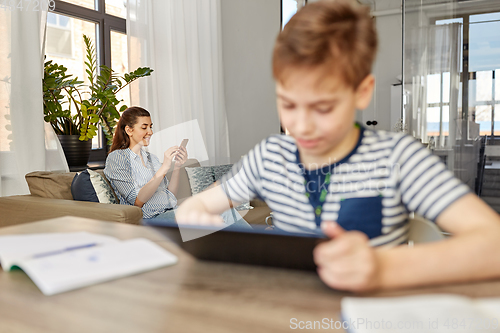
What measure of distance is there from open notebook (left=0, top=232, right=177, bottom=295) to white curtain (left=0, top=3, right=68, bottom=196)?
1.66 meters

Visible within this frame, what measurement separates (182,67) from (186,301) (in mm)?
3105

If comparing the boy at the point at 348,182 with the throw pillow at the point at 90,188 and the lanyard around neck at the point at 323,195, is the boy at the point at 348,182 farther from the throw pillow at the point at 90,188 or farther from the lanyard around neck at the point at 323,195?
the throw pillow at the point at 90,188

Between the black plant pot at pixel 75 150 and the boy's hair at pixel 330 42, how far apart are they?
90.1 inches

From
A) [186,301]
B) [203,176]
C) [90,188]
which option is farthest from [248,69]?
[186,301]

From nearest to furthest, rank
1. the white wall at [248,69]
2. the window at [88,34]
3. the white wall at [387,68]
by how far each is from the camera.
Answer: the window at [88,34] < the white wall at [387,68] < the white wall at [248,69]

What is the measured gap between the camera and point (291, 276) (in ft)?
1.91

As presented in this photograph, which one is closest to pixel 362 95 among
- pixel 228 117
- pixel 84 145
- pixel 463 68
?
pixel 84 145

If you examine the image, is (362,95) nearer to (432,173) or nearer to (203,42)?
(432,173)

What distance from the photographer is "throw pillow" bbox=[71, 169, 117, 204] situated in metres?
2.13

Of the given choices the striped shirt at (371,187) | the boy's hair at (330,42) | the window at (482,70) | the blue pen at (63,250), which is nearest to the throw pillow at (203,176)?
the striped shirt at (371,187)

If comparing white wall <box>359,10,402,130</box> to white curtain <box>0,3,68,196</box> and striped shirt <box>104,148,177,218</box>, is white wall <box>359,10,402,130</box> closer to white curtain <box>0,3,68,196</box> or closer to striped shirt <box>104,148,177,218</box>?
striped shirt <box>104,148,177,218</box>

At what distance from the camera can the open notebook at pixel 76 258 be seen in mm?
586

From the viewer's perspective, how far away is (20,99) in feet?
7.42

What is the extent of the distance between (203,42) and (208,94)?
1.59ft
